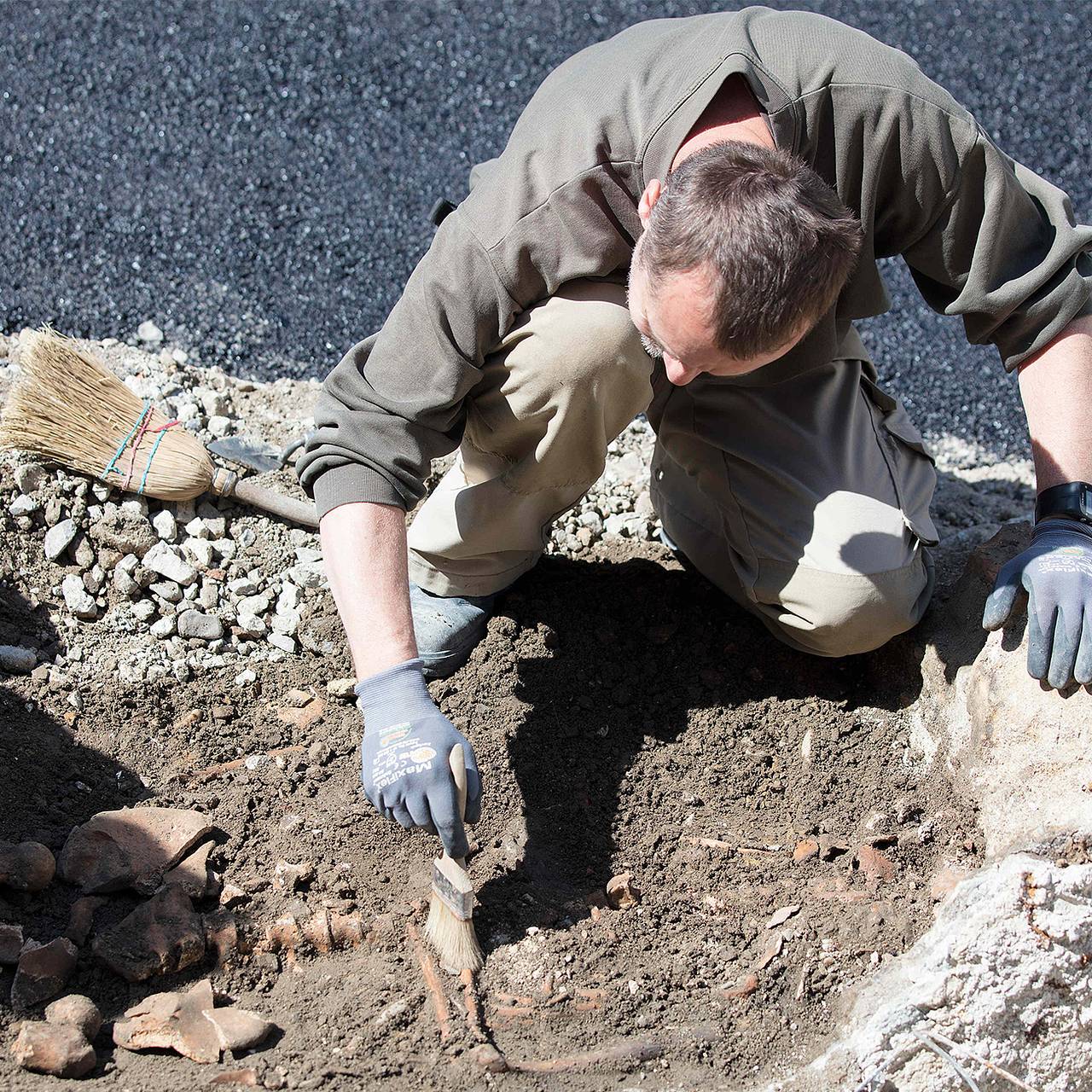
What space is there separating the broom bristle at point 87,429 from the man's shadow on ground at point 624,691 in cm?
86

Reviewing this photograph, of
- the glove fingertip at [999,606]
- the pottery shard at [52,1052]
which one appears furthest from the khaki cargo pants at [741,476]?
the pottery shard at [52,1052]

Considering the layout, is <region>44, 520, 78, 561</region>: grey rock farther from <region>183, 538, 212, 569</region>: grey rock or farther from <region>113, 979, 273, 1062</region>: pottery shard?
<region>113, 979, 273, 1062</region>: pottery shard

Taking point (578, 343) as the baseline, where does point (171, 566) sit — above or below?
below

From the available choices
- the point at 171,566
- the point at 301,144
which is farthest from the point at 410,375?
the point at 301,144

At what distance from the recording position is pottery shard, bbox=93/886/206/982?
1699 mm

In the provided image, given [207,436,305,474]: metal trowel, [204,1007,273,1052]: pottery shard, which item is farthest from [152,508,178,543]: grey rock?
[204,1007,273,1052]: pottery shard

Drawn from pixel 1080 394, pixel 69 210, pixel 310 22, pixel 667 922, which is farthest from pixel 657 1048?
pixel 310 22

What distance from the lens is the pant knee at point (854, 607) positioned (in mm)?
2232

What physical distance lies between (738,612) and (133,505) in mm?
1468

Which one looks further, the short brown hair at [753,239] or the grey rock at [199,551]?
the grey rock at [199,551]

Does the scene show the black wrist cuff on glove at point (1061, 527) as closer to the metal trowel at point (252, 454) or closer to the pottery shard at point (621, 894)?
the pottery shard at point (621, 894)

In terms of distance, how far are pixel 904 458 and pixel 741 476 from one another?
45cm

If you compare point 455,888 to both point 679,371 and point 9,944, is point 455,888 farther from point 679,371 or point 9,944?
point 679,371

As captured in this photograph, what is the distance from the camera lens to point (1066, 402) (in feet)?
7.04
